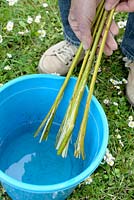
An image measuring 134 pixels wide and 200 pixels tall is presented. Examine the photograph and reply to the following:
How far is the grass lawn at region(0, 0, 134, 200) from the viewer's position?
1672 millimetres

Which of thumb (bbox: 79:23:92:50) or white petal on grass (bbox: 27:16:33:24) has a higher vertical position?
thumb (bbox: 79:23:92:50)

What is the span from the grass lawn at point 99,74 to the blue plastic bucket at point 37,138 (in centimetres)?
9

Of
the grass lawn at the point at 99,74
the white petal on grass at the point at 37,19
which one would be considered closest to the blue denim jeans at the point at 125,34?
the grass lawn at the point at 99,74

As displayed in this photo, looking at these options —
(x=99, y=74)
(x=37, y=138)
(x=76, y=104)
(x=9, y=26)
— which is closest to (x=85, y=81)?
(x=76, y=104)

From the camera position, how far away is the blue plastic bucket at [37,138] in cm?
148

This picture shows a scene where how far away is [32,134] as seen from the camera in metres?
1.75

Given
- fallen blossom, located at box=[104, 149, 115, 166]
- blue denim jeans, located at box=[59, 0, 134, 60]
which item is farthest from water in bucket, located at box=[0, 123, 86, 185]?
blue denim jeans, located at box=[59, 0, 134, 60]

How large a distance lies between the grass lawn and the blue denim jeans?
0.15 metres

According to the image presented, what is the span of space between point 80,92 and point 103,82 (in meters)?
0.55

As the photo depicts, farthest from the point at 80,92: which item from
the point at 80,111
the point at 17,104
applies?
the point at 17,104

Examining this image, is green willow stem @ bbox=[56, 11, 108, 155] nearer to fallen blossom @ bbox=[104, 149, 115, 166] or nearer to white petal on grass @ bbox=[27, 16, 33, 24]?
fallen blossom @ bbox=[104, 149, 115, 166]

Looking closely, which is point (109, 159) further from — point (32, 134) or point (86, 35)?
point (86, 35)

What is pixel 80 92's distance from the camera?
1421mm

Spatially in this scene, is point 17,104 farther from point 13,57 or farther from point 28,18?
point 28,18
